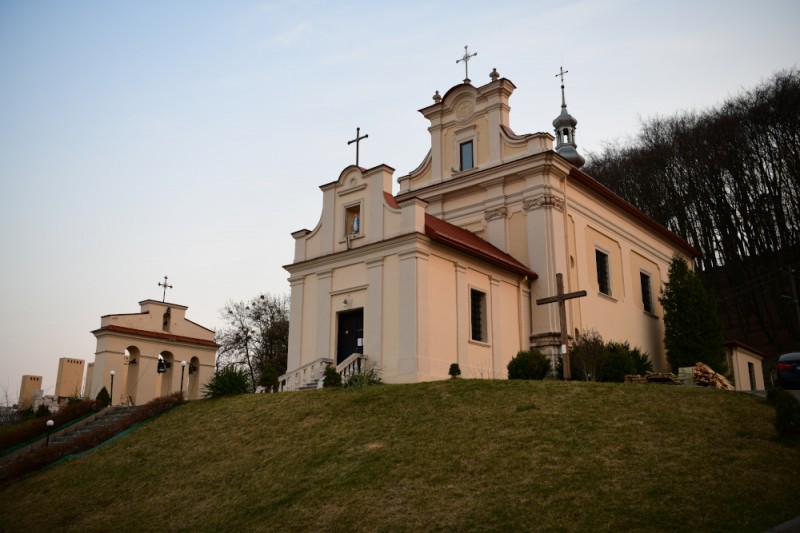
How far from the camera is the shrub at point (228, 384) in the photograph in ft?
65.3

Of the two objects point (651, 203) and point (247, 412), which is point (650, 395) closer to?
point (247, 412)

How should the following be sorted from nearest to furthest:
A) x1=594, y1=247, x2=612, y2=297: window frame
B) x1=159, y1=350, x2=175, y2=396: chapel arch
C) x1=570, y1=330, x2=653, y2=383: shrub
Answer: x1=570, y1=330, x2=653, y2=383: shrub → x1=159, y1=350, x2=175, y2=396: chapel arch → x1=594, y1=247, x2=612, y2=297: window frame

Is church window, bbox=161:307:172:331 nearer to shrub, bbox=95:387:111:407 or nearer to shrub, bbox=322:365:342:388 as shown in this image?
shrub, bbox=95:387:111:407

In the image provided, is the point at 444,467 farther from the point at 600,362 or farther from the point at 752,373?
the point at 752,373

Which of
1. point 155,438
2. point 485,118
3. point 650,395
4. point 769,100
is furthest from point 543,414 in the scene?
point 769,100

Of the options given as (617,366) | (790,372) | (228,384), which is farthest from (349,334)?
(790,372)

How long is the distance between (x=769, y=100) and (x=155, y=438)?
42.6 metres

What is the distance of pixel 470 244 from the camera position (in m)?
24.2

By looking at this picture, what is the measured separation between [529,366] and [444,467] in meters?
8.41

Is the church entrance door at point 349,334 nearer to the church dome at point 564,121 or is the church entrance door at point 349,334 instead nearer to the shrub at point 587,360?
the shrub at point 587,360

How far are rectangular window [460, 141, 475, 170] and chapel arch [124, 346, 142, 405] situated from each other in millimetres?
14626

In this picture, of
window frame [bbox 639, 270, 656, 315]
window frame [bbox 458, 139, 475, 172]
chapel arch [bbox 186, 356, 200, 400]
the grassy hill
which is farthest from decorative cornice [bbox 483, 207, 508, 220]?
chapel arch [bbox 186, 356, 200, 400]

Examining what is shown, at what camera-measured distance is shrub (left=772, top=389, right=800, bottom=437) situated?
1173cm

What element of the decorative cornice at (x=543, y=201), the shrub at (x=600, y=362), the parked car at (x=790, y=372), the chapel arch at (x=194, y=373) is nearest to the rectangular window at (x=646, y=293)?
the decorative cornice at (x=543, y=201)
